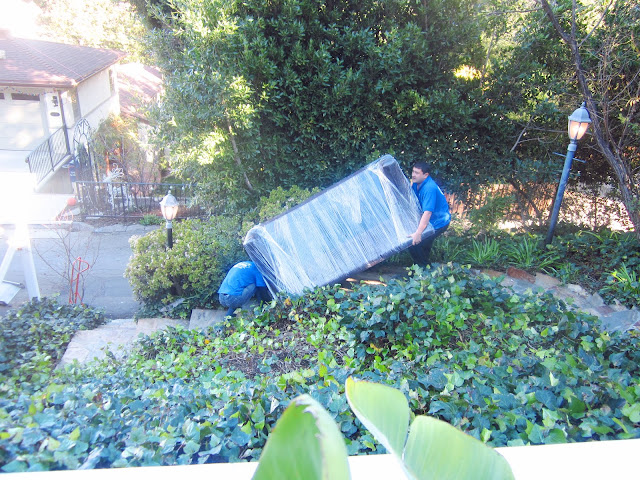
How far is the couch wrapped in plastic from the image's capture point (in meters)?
5.21

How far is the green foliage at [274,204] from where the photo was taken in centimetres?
611

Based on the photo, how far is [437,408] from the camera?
200 centimetres

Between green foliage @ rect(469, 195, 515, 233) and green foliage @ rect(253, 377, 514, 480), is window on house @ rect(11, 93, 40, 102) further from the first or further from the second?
green foliage @ rect(253, 377, 514, 480)

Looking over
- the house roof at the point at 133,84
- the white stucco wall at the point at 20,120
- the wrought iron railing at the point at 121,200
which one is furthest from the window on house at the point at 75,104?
the wrought iron railing at the point at 121,200

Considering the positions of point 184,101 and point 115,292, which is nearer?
point 184,101

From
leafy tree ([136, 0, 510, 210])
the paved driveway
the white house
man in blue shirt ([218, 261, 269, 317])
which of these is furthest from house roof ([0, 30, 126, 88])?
man in blue shirt ([218, 261, 269, 317])

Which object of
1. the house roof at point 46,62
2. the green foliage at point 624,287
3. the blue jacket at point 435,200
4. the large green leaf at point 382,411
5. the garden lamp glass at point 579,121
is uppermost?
the house roof at point 46,62

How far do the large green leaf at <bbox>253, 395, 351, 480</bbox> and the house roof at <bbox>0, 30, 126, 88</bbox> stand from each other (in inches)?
690

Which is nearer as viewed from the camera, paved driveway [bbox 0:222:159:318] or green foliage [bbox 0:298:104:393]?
green foliage [bbox 0:298:104:393]

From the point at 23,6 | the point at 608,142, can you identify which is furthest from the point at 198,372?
the point at 23,6

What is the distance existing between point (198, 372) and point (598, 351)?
8.96 feet

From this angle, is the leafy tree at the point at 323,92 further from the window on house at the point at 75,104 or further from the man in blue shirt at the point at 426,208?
the window on house at the point at 75,104

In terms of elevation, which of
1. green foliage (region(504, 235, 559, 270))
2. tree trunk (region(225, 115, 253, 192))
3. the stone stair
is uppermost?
tree trunk (region(225, 115, 253, 192))

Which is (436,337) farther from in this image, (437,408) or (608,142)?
(608,142)
